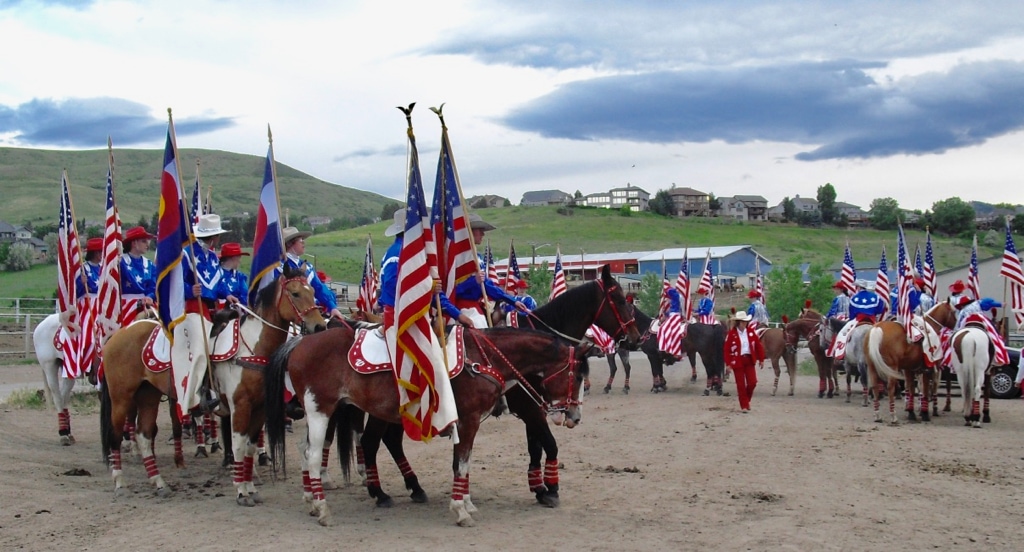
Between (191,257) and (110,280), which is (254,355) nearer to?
(191,257)

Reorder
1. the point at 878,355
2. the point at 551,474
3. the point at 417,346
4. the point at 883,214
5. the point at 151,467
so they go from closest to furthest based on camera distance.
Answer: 1. the point at 417,346
2. the point at 551,474
3. the point at 151,467
4. the point at 878,355
5. the point at 883,214

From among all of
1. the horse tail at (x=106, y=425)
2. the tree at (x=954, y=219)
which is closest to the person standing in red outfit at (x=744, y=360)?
the horse tail at (x=106, y=425)

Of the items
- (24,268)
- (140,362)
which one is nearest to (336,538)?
(140,362)

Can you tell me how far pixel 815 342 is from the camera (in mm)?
21234

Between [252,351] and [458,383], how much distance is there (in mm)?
2471

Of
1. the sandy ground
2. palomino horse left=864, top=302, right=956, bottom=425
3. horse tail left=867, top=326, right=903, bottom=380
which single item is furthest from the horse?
the sandy ground

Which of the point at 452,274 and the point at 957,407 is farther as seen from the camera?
the point at 957,407

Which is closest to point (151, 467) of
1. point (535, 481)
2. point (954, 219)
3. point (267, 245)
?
point (267, 245)

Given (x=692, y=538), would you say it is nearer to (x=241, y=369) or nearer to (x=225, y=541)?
(x=225, y=541)

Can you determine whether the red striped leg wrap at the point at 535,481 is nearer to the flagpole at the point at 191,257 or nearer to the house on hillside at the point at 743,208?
the flagpole at the point at 191,257

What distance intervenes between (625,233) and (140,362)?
289ft

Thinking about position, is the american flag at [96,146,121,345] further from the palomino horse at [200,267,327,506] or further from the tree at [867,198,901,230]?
the tree at [867,198,901,230]

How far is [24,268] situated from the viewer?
5591cm

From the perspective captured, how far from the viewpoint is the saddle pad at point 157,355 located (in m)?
10.2
